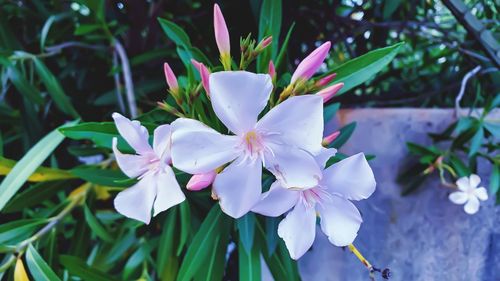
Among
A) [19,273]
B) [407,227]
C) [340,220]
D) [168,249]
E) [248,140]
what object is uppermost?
[248,140]

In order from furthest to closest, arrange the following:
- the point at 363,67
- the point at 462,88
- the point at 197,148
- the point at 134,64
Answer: the point at 134,64 → the point at 462,88 → the point at 363,67 → the point at 197,148

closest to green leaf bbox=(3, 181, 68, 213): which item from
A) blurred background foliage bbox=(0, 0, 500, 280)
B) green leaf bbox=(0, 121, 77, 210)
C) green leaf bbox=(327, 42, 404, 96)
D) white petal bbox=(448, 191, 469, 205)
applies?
blurred background foliage bbox=(0, 0, 500, 280)

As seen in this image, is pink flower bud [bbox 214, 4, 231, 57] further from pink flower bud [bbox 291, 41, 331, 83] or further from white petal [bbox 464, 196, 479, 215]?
white petal [bbox 464, 196, 479, 215]

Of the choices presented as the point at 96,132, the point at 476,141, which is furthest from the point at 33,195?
the point at 476,141

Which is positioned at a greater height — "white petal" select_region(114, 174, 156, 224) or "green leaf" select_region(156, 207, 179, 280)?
"white petal" select_region(114, 174, 156, 224)

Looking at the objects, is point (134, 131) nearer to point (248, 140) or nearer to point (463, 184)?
point (248, 140)

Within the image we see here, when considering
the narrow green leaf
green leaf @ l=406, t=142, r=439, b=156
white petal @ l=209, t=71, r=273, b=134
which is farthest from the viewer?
the narrow green leaf
